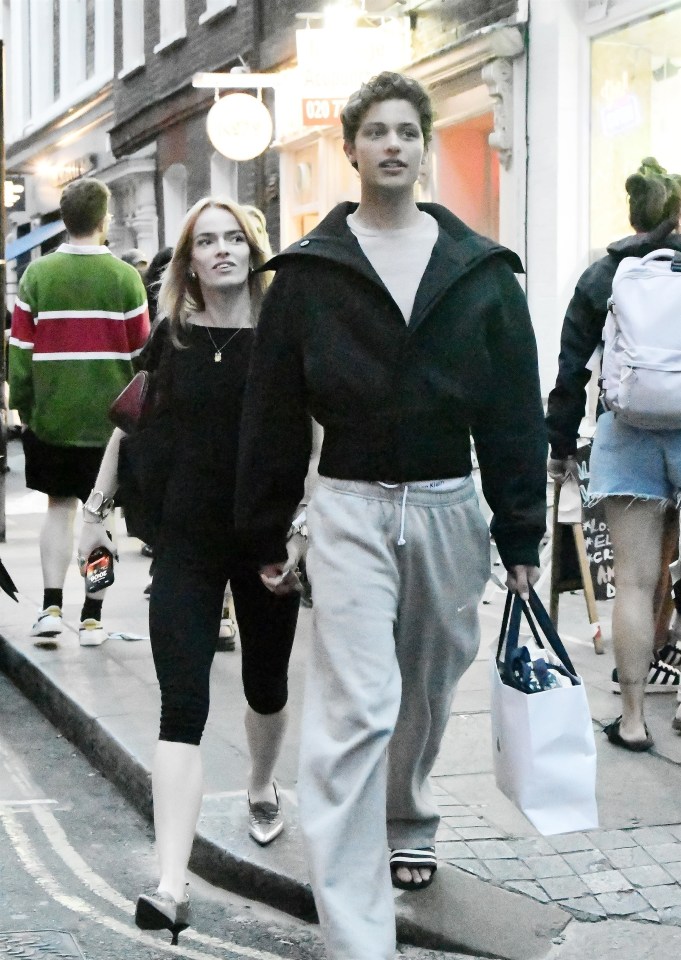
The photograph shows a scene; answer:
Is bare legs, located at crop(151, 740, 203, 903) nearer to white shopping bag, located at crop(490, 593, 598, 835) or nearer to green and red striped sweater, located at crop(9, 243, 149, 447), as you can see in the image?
white shopping bag, located at crop(490, 593, 598, 835)

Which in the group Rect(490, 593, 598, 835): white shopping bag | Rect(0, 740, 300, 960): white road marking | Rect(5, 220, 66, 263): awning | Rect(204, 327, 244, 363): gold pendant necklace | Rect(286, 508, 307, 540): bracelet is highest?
Rect(5, 220, 66, 263): awning

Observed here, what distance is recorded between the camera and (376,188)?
11.9 ft

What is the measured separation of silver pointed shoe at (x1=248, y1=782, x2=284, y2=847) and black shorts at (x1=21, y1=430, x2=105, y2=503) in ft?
9.56

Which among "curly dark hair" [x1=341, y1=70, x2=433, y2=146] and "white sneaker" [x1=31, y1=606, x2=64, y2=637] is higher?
"curly dark hair" [x1=341, y1=70, x2=433, y2=146]

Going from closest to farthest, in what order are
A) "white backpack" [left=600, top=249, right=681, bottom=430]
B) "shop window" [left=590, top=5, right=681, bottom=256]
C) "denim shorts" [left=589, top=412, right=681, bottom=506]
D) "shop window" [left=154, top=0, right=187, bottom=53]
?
"white backpack" [left=600, top=249, right=681, bottom=430] < "denim shorts" [left=589, top=412, right=681, bottom=506] < "shop window" [left=590, top=5, right=681, bottom=256] < "shop window" [left=154, top=0, right=187, bottom=53]

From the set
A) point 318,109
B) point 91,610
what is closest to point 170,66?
point 318,109

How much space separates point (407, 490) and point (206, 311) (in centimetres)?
98

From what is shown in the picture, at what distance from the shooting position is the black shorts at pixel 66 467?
713 cm

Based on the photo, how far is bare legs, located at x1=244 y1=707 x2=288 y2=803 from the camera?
4367mm

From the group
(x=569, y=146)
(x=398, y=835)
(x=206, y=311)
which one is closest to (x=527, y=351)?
(x=206, y=311)

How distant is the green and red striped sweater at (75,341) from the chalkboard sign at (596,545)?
2.17m

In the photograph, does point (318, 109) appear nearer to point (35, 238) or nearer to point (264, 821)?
point (264, 821)

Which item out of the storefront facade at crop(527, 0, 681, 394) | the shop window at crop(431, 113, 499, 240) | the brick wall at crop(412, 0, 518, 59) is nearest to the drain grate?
the storefront facade at crop(527, 0, 681, 394)

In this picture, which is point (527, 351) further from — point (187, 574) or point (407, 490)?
point (187, 574)
